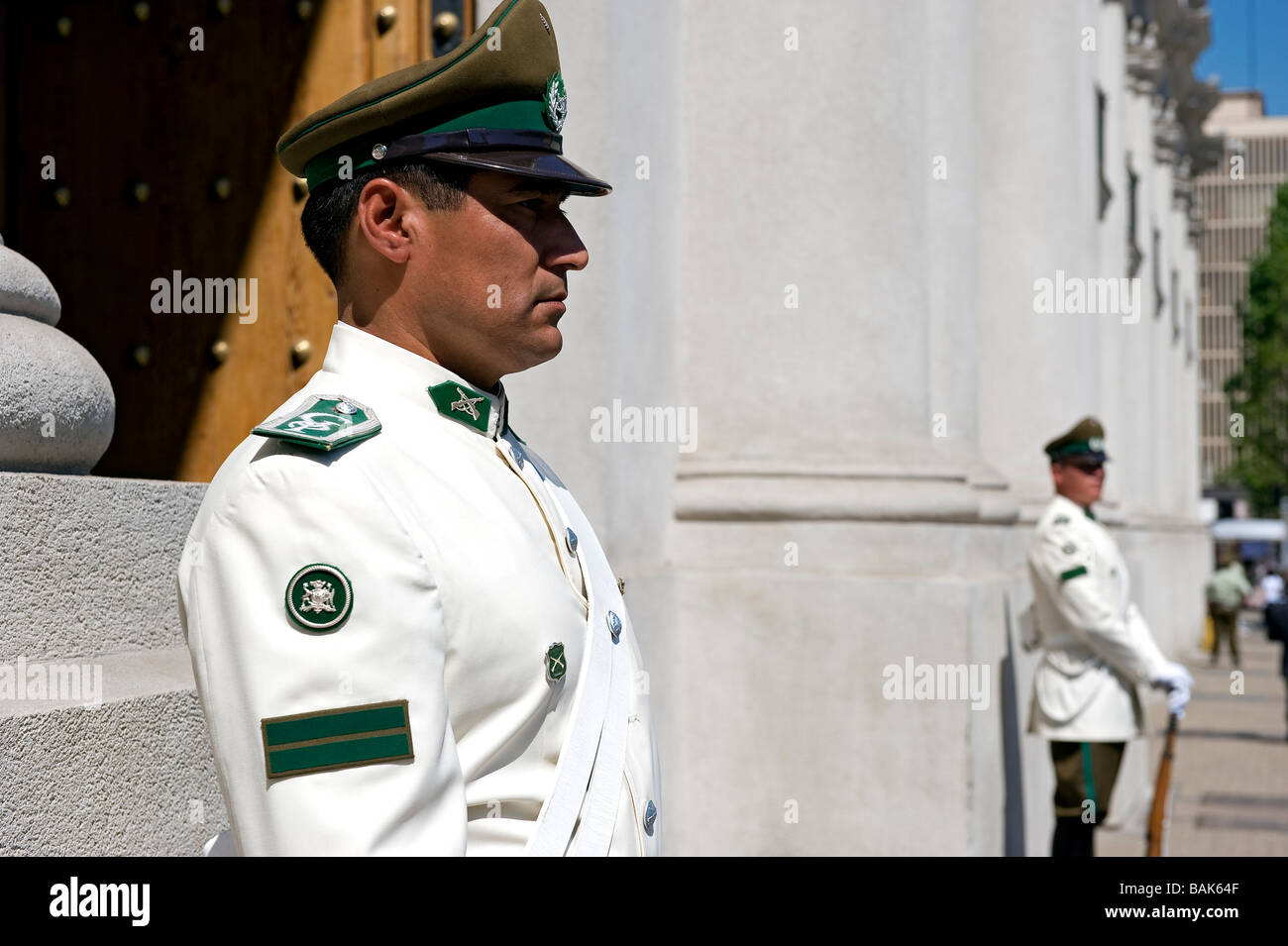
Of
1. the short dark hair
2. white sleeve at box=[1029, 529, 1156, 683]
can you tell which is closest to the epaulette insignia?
the short dark hair

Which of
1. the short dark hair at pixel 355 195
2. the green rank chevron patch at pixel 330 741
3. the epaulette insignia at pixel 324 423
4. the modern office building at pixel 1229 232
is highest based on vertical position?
the modern office building at pixel 1229 232

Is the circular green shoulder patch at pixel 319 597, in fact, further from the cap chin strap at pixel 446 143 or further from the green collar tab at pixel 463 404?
the cap chin strap at pixel 446 143

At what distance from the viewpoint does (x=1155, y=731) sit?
47.0ft

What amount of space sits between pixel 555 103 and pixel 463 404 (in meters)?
0.49

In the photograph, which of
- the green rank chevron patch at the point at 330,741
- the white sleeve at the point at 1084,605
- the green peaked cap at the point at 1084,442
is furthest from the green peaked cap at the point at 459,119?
the green peaked cap at the point at 1084,442

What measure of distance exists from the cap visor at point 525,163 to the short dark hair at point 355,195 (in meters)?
0.02

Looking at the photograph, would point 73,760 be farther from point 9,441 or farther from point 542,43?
point 542,43

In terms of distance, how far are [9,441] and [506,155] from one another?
120cm

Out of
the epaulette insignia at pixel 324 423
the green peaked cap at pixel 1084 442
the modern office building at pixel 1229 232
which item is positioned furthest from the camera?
the modern office building at pixel 1229 232

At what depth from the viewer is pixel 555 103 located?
86.1 inches

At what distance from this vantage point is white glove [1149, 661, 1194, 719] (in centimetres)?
670

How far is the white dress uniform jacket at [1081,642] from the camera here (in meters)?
6.58
